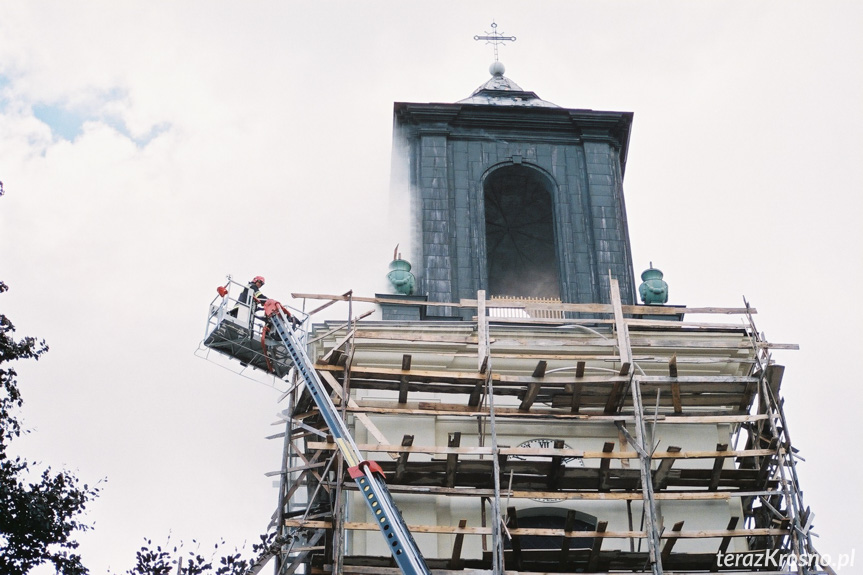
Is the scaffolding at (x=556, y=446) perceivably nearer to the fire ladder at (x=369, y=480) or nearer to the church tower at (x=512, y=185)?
the fire ladder at (x=369, y=480)

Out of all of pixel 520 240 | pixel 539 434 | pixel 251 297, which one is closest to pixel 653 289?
pixel 539 434

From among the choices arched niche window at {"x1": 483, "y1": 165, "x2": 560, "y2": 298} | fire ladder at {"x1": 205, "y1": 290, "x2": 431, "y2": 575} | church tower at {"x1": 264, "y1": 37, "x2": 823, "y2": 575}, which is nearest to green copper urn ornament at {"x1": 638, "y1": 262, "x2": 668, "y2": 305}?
church tower at {"x1": 264, "y1": 37, "x2": 823, "y2": 575}

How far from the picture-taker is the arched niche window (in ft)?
99.0

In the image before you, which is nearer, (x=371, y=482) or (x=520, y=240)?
(x=371, y=482)

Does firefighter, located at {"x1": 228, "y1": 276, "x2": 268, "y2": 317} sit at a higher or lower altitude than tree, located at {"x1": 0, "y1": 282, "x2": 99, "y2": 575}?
higher

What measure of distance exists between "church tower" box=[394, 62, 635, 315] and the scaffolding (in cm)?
192

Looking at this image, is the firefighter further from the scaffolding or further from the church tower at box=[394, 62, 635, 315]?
the church tower at box=[394, 62, 635, 315]

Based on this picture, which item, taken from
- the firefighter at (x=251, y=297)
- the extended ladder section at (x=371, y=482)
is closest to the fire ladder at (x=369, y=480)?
the extended ladder section at (x=371, y=482)

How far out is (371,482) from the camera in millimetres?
21312

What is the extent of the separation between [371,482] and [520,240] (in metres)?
11.6

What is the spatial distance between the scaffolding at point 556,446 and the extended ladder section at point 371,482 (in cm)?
32

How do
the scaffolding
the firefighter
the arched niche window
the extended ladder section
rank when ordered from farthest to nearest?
the arched niche window, the firefighter, the scaffolding, the extended ladder section

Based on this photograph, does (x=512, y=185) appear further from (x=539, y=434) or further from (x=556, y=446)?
(x=556, y=446)

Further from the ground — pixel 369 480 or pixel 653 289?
pixel 653 289
